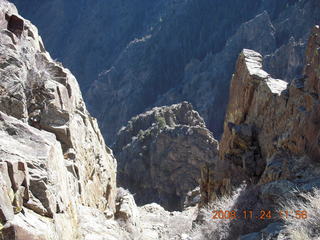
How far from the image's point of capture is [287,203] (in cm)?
602

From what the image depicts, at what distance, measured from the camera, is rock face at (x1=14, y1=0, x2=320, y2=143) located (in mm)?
59312

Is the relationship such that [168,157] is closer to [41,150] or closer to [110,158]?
[110,158]

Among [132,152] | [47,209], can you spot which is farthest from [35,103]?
[132,152]

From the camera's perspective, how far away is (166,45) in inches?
3103

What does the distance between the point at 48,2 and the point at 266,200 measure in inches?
4452

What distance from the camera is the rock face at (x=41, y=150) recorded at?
4949 millimetres

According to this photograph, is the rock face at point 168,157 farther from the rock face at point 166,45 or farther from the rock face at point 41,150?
the rock face at point 41,150

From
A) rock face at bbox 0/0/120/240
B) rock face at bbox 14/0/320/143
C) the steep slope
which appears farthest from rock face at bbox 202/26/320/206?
rock face at bbox 14/0/320/143

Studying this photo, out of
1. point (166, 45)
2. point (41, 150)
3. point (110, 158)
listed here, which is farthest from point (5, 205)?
point (166, 45)

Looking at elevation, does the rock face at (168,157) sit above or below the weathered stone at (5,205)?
below

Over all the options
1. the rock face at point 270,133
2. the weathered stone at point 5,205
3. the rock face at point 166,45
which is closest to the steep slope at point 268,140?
the rock face at point 270,133

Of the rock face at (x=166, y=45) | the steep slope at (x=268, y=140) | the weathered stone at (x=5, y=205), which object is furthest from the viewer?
the rock face at (x=166, y=45)
